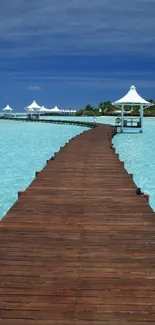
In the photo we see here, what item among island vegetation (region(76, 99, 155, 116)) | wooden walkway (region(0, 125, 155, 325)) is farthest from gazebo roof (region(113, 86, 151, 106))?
island vegetation (region(76, 99, 155, 116))

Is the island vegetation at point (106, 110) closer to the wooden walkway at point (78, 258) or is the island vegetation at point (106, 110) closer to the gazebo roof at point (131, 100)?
the gazebo roof at point (131, 100)

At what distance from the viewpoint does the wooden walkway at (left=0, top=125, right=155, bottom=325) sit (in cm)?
391

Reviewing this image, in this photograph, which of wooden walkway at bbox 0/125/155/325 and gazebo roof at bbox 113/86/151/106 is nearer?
wooden walkway at bbox 0/125/155/325

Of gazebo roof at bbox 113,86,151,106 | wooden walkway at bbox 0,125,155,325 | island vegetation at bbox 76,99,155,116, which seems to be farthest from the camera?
island vegetation at bbox 76,99,155,116

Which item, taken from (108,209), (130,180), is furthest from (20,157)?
(108,209)

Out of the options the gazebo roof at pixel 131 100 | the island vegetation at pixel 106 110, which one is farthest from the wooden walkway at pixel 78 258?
the island vegetation at pixel 106 110

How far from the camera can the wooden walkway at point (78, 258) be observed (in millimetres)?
3912

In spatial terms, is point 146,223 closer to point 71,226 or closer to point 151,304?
point 71,226

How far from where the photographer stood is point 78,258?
17.3 feet

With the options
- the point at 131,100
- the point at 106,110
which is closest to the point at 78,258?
the point at 131,100

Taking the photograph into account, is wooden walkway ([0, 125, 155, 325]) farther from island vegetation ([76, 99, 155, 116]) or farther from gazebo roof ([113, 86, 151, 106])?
island vegetation ([76, 99, 155, 116])

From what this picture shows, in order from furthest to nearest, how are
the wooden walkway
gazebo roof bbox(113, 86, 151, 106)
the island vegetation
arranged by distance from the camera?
the island vegetation
gazebo roof bbox(113, 86, 151, 106)
the wooden walkway

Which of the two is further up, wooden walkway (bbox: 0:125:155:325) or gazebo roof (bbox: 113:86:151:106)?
gazebo roof (bbox: 113:86:151:106)

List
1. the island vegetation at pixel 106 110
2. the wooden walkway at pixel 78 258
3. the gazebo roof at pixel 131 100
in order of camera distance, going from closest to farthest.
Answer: the wooden walkway at pixel 78 258
the gazebo roof at pixel 131 100
the island vegetation at pixel 106 110
